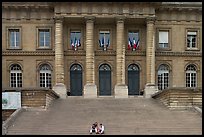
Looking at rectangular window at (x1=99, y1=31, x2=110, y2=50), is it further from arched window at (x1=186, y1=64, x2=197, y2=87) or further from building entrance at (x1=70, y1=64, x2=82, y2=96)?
arched window at (x1=186, y1=64, x2=197, y2=87)

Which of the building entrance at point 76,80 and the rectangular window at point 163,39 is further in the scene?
the rectangular window at point 163,39

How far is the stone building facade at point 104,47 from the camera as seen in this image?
37500 mm

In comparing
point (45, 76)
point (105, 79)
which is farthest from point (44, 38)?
point (105, 79)

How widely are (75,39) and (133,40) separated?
5197 millimetres

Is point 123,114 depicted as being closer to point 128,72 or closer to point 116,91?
point 116,91

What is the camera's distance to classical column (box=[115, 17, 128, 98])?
37.1 metres

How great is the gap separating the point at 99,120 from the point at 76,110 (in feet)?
13.1

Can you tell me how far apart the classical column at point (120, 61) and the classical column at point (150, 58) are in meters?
2.13

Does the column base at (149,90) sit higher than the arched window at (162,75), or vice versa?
the arched window at (162,75)

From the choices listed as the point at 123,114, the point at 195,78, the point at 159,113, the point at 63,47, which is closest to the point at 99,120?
the point at 123,114

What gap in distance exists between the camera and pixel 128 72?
1543 inches

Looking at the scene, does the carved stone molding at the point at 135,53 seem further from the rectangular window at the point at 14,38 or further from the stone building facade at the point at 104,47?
the rectangular window at the point at 14,38

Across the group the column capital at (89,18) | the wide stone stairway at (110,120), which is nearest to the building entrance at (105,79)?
the column capital at (89,18)

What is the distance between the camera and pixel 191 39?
1571 inches
